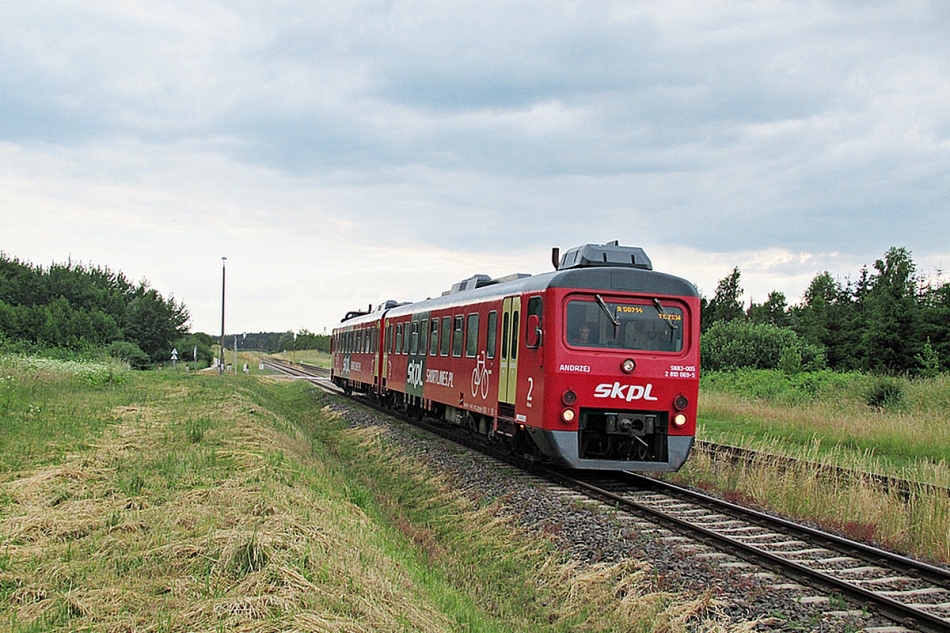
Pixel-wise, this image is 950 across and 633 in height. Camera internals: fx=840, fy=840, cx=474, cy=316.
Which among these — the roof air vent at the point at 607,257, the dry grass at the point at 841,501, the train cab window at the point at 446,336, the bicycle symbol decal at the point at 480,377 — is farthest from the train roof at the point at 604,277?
the dry grass at the point at 841,501

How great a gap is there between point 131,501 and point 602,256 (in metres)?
7.74

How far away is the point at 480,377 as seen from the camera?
588 inches

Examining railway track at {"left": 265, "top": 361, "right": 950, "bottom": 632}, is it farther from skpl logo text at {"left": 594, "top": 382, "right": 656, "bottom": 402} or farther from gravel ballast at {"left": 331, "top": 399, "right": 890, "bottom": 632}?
skpl logo text at {"left": 594, "top": 382, "right": 656, "bottom": 402}

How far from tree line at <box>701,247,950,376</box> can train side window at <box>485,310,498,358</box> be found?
17.4 m

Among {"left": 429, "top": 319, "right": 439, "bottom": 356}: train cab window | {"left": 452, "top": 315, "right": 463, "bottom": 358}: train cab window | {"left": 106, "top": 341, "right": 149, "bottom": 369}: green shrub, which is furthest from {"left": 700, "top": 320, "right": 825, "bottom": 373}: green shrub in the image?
{"left": 106, "top": 341, "right": 149, "bottom": 369}: green shrub

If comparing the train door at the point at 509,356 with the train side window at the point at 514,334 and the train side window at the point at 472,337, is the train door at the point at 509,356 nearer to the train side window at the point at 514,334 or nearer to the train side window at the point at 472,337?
the train side window at the point at 514,334

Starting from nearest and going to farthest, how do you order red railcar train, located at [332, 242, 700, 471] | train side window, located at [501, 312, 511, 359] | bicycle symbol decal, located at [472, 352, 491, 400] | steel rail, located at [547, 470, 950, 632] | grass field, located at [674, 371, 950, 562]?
1. steel rail, located at [547, 470, 950, 632]
2. grass field, located at [674, 371, 950, 562]
3. red railcar train, located at [332, 242, 700, 471]
4. train side window, located at [501, 312, 511, 359]
5. bicycle symbol decal, located at [472, 352, 491, 400]

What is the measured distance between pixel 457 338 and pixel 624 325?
18.0 ft

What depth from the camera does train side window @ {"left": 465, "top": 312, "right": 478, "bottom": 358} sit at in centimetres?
1540

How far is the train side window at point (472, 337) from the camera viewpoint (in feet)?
50.5

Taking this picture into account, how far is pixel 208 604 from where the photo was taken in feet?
15.9

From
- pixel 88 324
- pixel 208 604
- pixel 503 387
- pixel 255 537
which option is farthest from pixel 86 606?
pixel 88 324

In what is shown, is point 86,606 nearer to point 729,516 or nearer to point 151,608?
point 151,608

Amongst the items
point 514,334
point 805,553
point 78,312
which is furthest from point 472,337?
point 78,312
